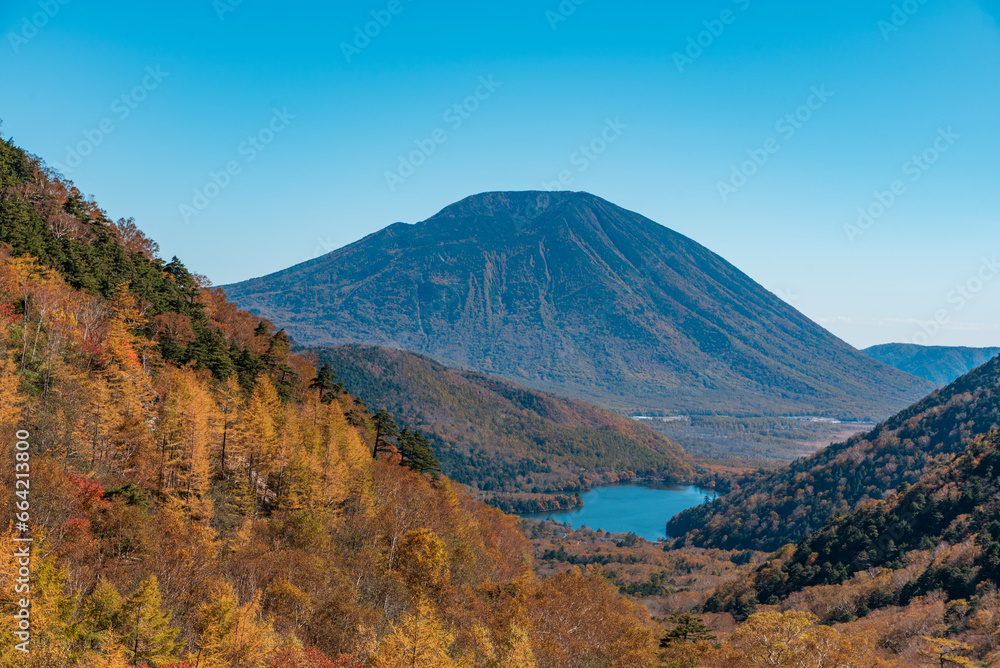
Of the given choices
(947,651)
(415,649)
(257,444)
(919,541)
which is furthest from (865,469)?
(415,649)

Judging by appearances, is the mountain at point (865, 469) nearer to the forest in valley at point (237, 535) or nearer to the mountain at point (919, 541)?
the mountain at point (919, 541)

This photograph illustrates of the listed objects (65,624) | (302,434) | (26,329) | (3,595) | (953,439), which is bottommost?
(953,439)

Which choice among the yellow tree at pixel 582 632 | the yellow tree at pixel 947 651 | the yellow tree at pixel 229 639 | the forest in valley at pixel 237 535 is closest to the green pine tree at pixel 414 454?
the forest in valley at pixel 237 535

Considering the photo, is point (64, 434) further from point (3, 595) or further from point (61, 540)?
point (3, 595)

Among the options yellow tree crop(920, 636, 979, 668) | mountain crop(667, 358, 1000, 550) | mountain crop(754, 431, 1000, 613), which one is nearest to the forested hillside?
yellow tree crop(920, 636, 979, 668)

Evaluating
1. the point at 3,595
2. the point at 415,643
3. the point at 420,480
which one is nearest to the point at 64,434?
the point at 3,595

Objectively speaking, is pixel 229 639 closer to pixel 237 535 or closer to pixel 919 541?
pixel 237 535

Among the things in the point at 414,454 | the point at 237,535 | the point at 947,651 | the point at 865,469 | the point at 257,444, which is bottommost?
the point at 865,469
